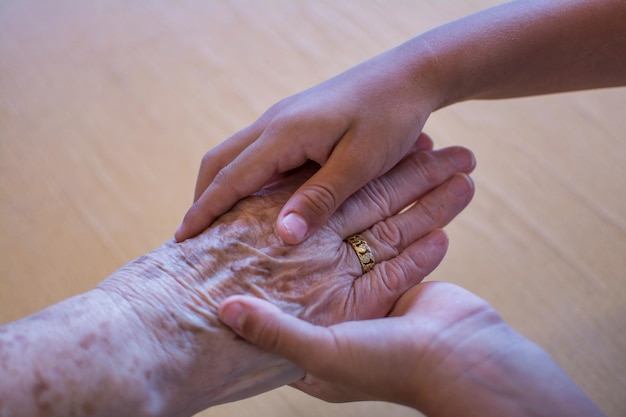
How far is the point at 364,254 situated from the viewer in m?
1.20

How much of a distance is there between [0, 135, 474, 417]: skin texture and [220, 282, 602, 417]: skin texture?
0.11 metres

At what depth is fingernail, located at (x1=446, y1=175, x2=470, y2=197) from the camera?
128 cm

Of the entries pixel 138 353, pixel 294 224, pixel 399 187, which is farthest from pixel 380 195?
pixel 138 353

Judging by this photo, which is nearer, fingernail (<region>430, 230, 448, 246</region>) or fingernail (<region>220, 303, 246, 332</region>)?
fingernail (<region>220, 303, 246, 332</region>)

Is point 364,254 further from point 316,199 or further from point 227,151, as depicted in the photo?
point 227,151

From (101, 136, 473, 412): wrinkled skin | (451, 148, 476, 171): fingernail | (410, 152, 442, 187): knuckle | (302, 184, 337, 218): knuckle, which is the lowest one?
(101, 136, 473, 412): wrinkled skin

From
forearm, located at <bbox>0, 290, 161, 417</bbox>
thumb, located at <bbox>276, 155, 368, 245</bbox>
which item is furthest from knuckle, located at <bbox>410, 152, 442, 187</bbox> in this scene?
forearm, located at <bbox>0, 290, 161, 417</bbox>

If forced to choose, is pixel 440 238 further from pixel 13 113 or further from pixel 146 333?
pixel 13 113

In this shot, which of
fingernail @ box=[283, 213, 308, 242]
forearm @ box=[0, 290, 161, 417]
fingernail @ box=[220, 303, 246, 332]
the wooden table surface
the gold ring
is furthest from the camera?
the wooden table surface

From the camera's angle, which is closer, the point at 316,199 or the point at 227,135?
the point at 316,199

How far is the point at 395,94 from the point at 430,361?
0.52 m

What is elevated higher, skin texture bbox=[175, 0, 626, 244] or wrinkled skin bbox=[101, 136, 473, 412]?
skin texture bbox=[175, 0, 626, 244]

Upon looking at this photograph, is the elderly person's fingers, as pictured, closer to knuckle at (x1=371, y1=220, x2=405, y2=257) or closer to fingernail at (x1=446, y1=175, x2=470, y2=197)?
knuckle at (x1=371, y1=220, x2=405, y2=257)

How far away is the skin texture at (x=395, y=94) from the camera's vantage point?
1099mm
